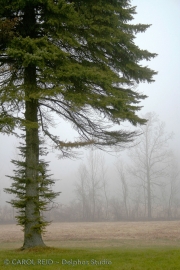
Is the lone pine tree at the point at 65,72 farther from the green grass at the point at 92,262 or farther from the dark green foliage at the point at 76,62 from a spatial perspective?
the green grass at the point at 92,262

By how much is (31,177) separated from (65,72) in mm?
3308

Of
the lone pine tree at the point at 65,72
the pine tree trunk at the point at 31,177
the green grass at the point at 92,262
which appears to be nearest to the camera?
the green grass at the point at 92,262

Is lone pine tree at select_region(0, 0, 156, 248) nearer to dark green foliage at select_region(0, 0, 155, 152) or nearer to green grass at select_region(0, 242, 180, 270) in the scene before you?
dark green foliage at select_region(0, 0, 155, 152)

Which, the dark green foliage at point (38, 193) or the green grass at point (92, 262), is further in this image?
the dark green foliage at point (38, 193)

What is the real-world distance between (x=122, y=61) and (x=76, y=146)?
12.0ft

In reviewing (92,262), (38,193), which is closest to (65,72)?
(38,193)

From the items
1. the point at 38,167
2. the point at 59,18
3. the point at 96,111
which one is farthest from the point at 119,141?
the point at 59,18

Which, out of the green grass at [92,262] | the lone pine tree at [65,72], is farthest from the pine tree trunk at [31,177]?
the green grass at [92,262]

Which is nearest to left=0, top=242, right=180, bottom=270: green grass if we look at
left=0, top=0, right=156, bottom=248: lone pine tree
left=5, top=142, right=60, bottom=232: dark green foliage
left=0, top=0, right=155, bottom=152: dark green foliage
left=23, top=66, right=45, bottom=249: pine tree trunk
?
left=23, top=66, right=45, bottom=249: pine tree trunk

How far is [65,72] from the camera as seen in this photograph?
26.7 feet

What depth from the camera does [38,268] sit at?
5992mm

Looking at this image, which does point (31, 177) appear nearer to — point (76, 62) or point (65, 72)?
point (65, 72)

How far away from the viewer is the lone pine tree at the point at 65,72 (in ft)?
26.7

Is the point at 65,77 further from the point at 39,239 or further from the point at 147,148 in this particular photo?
the point at 147,148
